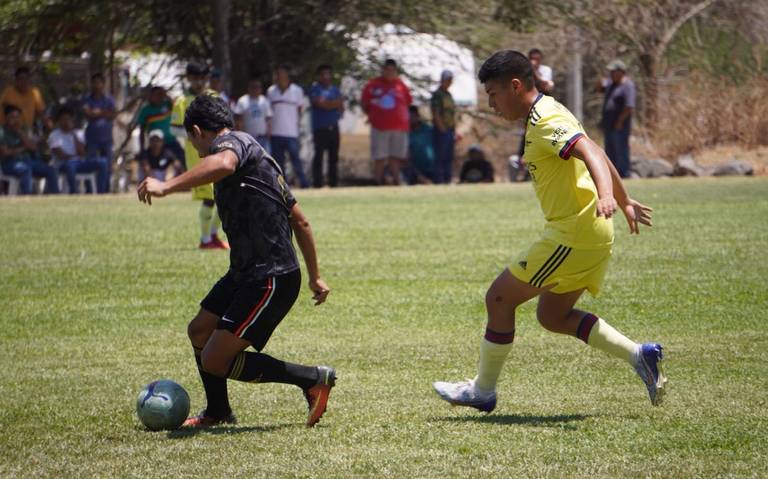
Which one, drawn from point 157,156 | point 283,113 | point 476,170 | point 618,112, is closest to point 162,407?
point 283,113

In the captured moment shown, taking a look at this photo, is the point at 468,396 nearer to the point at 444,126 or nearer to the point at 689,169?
the point at 444,126

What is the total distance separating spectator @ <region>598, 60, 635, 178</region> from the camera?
2305cm

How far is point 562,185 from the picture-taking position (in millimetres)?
6191

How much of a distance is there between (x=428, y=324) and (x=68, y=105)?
673 inches

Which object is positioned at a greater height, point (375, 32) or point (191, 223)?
point (375, 32)

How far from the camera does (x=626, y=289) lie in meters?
10.6

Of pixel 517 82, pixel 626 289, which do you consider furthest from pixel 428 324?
pixel 517 82

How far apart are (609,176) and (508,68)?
81 cm

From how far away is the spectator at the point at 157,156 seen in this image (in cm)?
2270

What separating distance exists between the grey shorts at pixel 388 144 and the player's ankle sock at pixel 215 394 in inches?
687

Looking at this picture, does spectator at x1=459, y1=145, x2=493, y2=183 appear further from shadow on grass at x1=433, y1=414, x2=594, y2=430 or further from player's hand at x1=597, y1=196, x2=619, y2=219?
player's hand at x1=597, y1=196, x2=619, y2=219

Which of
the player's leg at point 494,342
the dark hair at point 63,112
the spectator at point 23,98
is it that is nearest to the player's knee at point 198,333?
the player's leg at point 494,342

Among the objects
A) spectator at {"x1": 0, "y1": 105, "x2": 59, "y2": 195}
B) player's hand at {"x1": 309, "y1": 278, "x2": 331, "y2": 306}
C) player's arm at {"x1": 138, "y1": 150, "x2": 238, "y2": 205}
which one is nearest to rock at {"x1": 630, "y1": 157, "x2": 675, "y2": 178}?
spectator at {"x1": 0, "y1": 105, "x2": 59, "y2": 195}

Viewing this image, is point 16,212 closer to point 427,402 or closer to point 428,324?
point 428,324
